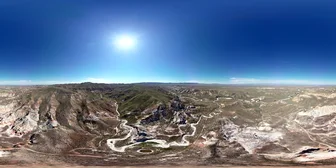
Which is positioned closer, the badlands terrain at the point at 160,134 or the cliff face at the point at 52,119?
the badlands terrain at the point at 160,134

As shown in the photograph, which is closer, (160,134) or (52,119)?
(160,134)

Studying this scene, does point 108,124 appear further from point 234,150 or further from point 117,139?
point 234,150

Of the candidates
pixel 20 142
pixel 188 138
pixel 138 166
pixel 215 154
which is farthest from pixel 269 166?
pixel 20 142

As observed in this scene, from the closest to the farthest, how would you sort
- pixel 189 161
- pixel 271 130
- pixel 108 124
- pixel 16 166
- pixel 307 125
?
pixel 16 166
pixel 189 161
pixel 271 130
pixel 307 125
pixel 108 124

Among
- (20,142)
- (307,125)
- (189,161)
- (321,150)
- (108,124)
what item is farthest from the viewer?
(108,124)

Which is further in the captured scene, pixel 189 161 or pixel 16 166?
pixel 189 161

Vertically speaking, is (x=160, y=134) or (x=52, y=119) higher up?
(x=52, y=119)

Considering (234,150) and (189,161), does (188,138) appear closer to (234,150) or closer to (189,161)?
(234,150)

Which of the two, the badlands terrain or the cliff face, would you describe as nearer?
the badlands terrain
